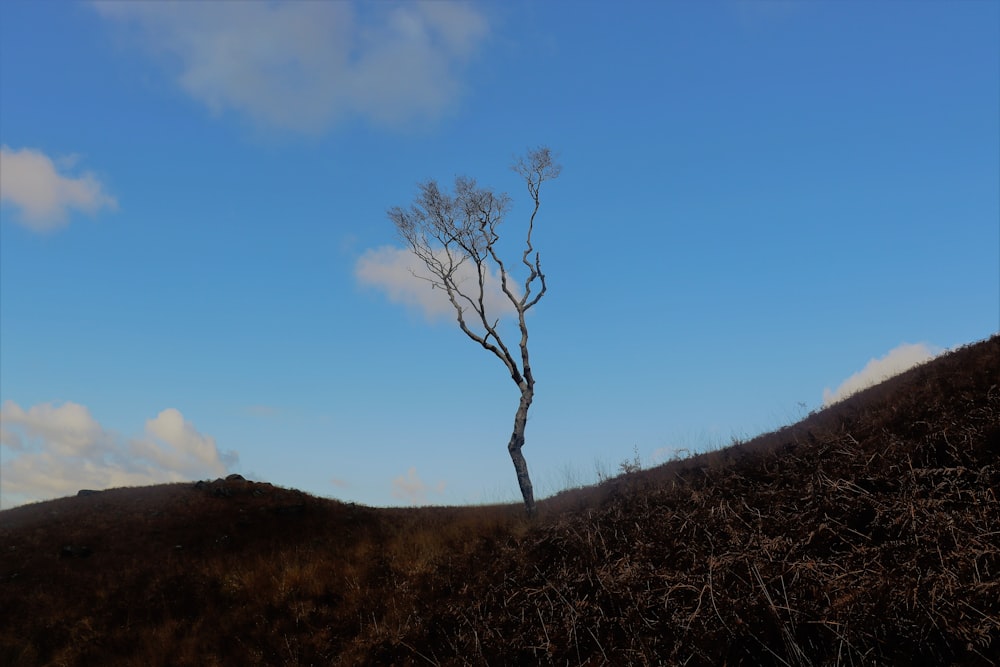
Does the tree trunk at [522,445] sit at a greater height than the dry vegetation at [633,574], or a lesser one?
greater

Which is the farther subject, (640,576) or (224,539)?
(224,539)

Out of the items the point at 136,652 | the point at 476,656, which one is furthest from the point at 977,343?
the point at 136,652

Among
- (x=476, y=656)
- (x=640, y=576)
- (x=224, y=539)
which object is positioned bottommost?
(x=476, y=656)

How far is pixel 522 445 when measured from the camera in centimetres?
1883

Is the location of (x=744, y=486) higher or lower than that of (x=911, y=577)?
higher

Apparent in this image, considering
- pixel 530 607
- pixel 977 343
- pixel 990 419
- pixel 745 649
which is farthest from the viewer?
pixel 977 343

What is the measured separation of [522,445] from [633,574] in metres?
11.5

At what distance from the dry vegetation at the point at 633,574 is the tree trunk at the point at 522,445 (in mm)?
3058

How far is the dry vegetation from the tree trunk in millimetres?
3058

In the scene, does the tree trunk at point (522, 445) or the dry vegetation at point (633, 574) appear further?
the tree trunk at point (522, 445)

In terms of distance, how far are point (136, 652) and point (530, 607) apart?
298 inches

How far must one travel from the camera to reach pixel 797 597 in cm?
535

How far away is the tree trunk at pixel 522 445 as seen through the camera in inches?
703

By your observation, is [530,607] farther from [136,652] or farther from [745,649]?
[136,652]
